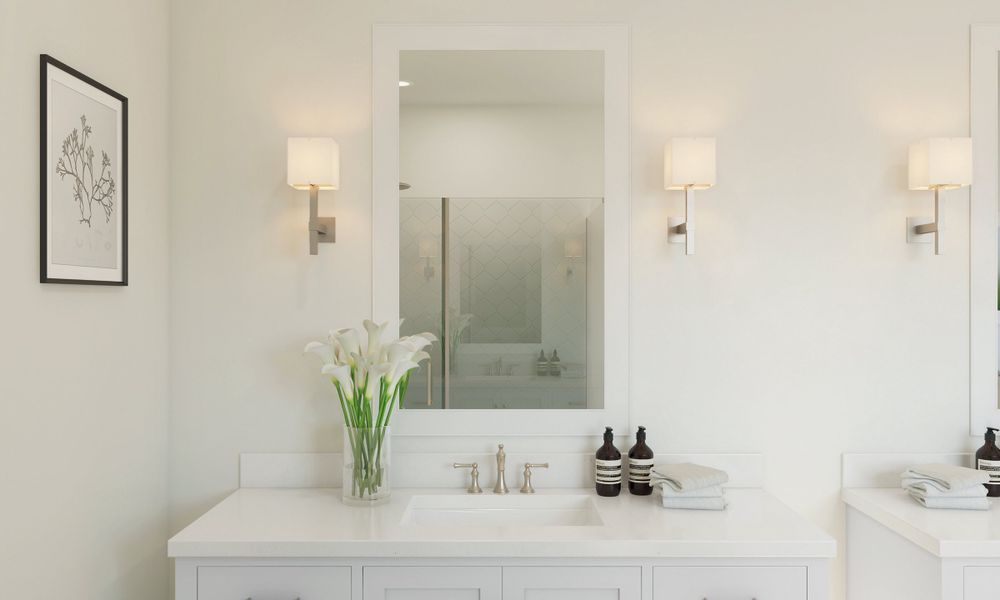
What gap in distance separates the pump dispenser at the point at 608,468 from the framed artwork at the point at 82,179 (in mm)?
1428

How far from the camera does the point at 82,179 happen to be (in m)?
1.75

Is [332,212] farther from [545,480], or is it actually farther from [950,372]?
[950,372]

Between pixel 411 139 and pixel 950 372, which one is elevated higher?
pixel 411 139

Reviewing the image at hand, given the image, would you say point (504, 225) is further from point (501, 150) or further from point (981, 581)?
point (981, 581)

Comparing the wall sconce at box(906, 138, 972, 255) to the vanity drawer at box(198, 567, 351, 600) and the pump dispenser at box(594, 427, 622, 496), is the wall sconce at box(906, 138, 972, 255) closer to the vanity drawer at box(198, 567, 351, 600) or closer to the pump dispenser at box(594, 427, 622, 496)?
the pump dispenser at box(594, 427, 622, 496)

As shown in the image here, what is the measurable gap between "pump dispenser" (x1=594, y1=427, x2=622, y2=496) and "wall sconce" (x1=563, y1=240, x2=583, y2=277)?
1.65 feet

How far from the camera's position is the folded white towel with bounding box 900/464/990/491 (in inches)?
77.1

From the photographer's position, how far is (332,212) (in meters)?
2.22

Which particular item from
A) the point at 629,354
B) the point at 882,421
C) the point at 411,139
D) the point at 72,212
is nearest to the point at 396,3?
the point at 411,139

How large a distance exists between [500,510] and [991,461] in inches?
57.5

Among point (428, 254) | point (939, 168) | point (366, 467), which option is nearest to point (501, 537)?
point (366, 467)

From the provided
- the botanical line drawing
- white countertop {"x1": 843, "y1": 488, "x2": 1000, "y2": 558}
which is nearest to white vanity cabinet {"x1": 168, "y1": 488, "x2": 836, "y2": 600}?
white countertop {"x1": 843, "y1": 488, "x2": 1000, "y2": 558}

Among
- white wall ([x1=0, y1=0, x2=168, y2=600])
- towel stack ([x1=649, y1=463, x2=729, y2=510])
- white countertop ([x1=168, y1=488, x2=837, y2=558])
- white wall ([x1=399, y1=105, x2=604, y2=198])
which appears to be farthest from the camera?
white wall ([x1=399, y1=105, x2=604, y2=198])

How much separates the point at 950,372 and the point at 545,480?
131 centimetres
